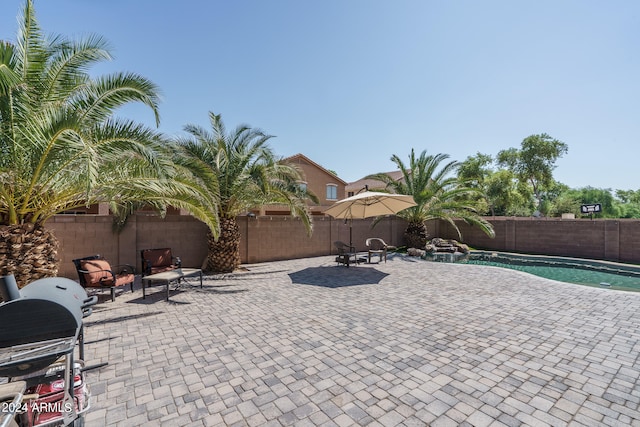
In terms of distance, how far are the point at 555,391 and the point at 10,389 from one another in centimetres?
513

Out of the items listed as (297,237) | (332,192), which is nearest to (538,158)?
(332,192)

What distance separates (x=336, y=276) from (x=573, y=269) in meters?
11.8

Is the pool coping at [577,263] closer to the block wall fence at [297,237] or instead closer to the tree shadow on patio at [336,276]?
the block wall fence at [297,237]

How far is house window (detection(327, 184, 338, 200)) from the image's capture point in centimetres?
3397

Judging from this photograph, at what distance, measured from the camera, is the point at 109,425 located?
2684 millimetres

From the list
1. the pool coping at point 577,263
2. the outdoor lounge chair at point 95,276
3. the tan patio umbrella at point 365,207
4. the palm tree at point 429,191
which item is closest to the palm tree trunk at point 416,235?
the palm tree at point 429,191

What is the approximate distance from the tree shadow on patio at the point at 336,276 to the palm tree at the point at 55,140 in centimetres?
527

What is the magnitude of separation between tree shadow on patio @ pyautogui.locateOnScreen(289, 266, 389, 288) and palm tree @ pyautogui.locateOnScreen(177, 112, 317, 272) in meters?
1.94

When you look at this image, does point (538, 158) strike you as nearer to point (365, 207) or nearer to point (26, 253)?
point (365, 207)

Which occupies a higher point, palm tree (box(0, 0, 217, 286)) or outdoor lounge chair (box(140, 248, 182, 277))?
palm tree (box(0, 0, 217, 286))

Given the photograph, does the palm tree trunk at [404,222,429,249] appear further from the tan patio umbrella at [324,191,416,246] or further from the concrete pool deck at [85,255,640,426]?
the concrete pool deck at [85,255,640,426]

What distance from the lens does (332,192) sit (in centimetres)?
3447

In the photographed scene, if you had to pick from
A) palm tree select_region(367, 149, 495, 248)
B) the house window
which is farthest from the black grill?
the house window

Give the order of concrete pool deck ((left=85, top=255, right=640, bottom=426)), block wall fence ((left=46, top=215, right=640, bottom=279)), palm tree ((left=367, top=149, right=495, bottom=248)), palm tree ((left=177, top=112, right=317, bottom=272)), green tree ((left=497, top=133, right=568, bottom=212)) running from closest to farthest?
concrete pool deck ((left=85, top=255, right=640, bottom=426))
block wall fence ((left=46, top=215, right=640, bottom=279))
palm tree ((left=177, top=112, right=317, bottom=272))
palm tree ((left=367, top=149, right=495, bottom=248))
green tree ((left=497, top=133, right=568, bottom=212))
